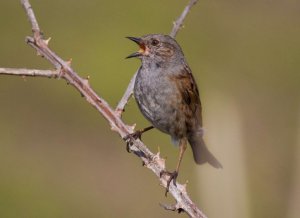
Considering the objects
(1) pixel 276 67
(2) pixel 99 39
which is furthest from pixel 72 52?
(1) pixel 276 67

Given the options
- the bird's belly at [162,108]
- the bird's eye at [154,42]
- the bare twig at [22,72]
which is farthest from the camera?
the bird's eye at [154,42]

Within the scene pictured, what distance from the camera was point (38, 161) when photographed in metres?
15.2

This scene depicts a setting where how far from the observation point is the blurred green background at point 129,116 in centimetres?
1328

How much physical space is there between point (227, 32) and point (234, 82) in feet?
15.1

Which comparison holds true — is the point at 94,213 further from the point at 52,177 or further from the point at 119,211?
the point at 52,177

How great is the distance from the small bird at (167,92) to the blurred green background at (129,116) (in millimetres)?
360

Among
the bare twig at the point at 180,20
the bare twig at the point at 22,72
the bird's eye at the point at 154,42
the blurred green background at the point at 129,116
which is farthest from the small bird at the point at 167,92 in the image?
the bare twig at the point at 22,72

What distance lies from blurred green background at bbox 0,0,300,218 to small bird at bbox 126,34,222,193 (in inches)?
14.2

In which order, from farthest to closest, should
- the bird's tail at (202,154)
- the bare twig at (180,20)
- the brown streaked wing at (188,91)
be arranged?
the bird's tail at (202,154)
the brown streaked wing at (188,91)
the bare twig at (180,20)

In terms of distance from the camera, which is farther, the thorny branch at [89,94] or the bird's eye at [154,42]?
the bird's eye at [154,42]

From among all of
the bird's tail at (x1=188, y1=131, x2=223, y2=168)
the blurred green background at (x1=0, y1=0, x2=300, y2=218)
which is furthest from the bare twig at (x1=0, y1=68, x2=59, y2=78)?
the bird's tail at (x1=188, y1=131, x2=223, y2=168)

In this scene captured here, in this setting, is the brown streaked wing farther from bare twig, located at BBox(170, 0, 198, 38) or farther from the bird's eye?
bare twig, located at BBox(170, 0, 198, 38)

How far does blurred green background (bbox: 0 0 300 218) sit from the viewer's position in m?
13.3

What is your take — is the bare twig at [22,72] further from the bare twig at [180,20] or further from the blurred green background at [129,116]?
the blurred green background at [129,116]
